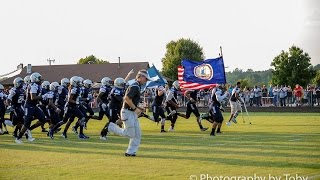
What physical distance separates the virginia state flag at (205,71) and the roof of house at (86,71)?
163 ft

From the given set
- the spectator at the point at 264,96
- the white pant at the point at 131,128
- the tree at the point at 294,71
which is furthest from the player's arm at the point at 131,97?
the tree at the point at 294,71

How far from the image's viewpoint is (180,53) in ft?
341

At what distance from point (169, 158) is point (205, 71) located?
1772 centimetres

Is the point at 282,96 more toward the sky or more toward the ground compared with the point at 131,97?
more toward the sky

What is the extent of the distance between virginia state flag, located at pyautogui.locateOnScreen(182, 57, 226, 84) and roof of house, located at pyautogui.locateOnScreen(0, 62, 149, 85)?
49752 millimetres

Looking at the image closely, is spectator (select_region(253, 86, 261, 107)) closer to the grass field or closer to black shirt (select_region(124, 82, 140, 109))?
the grass field

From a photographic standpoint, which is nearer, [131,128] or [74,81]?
[131,128]

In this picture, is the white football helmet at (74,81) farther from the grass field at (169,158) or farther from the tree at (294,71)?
the tree at (294,71)

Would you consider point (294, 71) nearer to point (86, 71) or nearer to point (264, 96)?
point (264, 96)

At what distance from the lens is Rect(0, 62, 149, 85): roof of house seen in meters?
83.2

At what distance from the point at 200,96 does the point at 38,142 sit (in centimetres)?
2860

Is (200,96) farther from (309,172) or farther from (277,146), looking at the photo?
(309,172)

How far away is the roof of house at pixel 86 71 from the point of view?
8319 cm

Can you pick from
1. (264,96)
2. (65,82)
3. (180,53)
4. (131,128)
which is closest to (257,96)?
(264,96)
